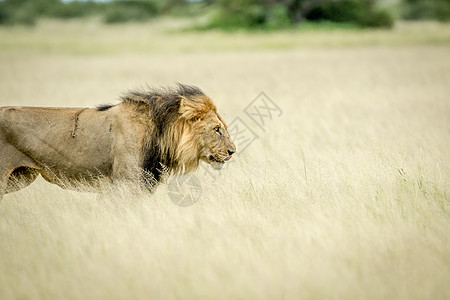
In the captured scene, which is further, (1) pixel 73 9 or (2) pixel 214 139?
(1) pixel 73 9

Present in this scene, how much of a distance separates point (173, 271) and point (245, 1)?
40253 millimetres

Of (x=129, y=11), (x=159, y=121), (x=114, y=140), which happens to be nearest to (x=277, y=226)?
(x=159, y=121)

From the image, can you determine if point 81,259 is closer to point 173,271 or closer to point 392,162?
point 173,271

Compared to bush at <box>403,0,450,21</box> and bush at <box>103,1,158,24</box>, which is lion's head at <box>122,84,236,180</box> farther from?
bush at <box>103,1,158,24</box>

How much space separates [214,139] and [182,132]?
36 cm

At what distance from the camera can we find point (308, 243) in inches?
166

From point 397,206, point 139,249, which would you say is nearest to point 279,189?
point 397,206

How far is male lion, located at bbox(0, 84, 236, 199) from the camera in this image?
5180mm

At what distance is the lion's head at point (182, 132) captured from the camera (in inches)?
212

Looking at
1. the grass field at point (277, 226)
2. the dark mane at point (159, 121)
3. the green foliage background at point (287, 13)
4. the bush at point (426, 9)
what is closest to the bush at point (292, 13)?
the green foliage background at point (287, 13)

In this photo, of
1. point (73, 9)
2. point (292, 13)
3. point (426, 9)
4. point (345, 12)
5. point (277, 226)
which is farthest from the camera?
point (73, 9)

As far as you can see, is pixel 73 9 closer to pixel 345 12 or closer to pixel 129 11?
pixel 129 11

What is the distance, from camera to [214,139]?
5441 mm

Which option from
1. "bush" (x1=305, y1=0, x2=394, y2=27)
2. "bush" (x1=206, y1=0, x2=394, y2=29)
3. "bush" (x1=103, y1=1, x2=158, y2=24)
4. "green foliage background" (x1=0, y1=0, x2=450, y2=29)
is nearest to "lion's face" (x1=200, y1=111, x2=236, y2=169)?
"green foliage background" (x1=0, y1=0, x2=450, y2=29)
